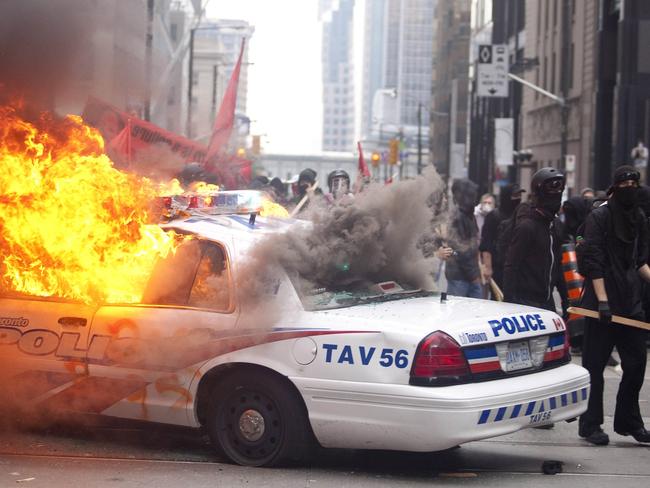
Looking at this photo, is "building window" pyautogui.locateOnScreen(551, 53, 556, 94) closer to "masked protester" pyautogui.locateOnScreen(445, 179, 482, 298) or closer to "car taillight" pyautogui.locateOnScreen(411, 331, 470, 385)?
"masked protester" pyautogui.locateOnScreen(445, 179, 482, 298)

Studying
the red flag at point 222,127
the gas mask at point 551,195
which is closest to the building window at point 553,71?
the red flag at point 222,127

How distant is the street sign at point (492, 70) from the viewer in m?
40.4

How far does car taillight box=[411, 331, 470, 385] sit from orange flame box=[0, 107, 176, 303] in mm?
1962

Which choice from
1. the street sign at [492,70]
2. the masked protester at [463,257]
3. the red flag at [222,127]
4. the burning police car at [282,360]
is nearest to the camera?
the burning police car at [282,360]

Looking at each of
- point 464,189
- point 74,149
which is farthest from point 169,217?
point 464,189

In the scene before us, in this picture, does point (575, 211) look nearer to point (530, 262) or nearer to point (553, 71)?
point (530, 262)

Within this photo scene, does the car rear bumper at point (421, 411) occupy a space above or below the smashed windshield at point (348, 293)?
below

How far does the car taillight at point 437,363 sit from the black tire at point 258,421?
738 millimetres

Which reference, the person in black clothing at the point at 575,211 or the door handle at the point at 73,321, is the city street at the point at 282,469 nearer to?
the door handle at the point at 73,321

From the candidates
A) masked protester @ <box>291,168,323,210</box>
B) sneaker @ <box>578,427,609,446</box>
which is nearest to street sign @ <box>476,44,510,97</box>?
masked protester @ <box>291,168,323,210</box>

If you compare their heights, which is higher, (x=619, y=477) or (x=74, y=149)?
(x=74, y=149)

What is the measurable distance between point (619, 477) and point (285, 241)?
2.35m

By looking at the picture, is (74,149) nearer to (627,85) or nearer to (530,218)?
(530,218)

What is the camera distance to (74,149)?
776 cm
